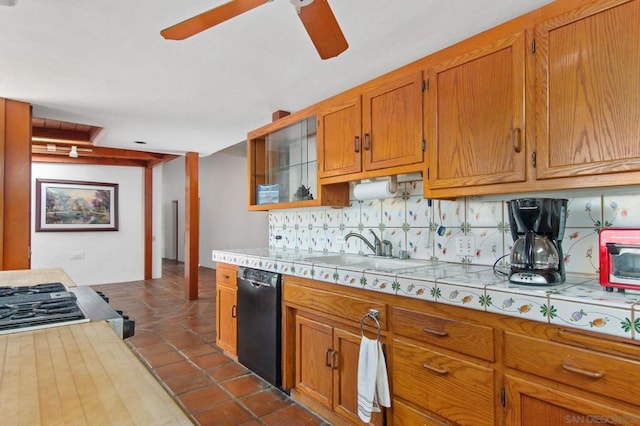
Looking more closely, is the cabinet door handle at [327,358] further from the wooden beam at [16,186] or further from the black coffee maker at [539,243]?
the wooden beam at [16,186]

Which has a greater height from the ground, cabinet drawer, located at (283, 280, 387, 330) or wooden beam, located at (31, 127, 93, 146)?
wooden beam, located at (31, 127, 93, 146)

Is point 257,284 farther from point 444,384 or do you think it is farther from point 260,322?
point 444,384

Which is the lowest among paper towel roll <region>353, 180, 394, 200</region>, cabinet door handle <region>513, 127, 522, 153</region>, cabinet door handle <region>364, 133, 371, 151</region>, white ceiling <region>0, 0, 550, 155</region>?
paper towel roll <region>353, 180, 394, 200</region>

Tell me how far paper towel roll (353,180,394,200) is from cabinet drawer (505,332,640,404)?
3.64ft

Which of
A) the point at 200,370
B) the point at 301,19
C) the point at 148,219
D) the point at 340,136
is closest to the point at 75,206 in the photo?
the point at 148,219

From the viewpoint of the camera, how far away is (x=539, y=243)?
1.39 meters

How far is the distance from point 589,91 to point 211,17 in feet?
4.77

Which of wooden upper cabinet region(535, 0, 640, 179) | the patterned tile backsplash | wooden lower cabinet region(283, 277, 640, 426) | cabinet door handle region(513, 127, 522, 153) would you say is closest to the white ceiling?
wooden upper cabinet region(535, 0, 640, 179)

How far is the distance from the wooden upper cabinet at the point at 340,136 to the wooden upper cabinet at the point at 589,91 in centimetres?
105

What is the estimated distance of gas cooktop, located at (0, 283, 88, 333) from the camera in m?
1.06

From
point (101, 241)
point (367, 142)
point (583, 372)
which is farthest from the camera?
point (101, 241)

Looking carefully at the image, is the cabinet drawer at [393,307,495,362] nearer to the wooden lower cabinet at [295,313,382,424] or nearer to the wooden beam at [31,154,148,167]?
the wooden lower cabinet at [295,313,382,424]

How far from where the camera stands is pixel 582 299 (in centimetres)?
110

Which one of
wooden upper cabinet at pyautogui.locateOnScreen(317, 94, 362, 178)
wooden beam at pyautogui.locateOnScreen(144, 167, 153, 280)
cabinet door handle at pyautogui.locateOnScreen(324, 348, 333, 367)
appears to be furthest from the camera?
wooden beam at pyautogui.locateOnScreen(144, 167, 153, 280)
